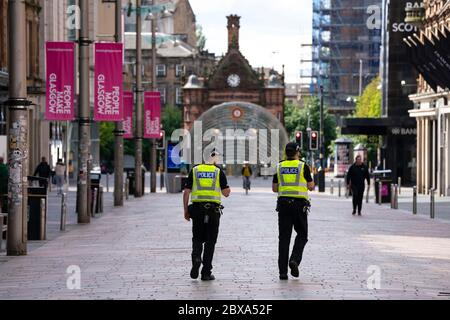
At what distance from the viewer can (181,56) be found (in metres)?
172

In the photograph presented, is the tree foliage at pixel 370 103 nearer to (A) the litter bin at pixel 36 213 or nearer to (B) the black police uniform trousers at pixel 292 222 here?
(A) the litter bin at pixel 36 213

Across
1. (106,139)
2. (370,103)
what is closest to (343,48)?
(106,139)

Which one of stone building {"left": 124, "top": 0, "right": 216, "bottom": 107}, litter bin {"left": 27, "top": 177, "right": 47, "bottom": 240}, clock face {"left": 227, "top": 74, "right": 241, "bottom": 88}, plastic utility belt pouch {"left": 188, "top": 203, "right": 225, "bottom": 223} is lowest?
litter bin {"left": 27, "top": 177, "right": 47, "bottom": 240}

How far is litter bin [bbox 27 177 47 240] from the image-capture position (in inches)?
1019

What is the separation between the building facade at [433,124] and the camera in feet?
184

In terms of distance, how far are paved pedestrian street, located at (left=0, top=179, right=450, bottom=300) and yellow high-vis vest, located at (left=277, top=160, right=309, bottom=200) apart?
3.56ft

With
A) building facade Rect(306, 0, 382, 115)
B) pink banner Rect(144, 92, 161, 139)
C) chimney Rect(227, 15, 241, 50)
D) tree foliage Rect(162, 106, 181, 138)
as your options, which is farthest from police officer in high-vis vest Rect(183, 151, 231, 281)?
chimney Rect(227, 15, 241, 50)

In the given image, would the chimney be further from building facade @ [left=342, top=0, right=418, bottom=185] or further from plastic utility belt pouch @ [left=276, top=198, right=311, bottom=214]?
plastic utility belt pouch @ [left=276, top=198, right=311, bottom=214]

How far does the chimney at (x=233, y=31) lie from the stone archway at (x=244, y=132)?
24270 millimetres

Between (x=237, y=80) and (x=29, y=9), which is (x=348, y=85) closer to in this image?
(x=237, y=80)

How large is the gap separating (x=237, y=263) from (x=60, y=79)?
1642 centimetres

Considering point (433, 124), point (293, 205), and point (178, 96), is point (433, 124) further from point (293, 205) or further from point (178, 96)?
point (178, 96)

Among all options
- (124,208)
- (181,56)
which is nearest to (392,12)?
(124,208)

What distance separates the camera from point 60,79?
35.2 meters
